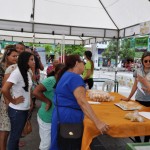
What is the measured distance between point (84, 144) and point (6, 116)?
3.49 feet

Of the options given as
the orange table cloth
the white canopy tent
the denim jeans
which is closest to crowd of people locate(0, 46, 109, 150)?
the denim jeans

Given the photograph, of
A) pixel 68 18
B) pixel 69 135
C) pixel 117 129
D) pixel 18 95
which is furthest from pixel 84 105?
pixel 68 18

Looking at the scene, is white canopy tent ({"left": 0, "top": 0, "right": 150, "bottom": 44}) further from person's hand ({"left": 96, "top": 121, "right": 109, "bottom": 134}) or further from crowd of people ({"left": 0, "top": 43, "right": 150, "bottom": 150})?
person's hand ({"left": 96, "top": 121, "right": 109, "bottom": 134})

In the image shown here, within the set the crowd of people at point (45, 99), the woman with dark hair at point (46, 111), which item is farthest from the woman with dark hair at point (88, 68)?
the woman with dark hair at point (46, 111)

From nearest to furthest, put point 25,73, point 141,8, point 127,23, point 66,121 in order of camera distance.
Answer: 1. point 66,121
2. point 25,73
3. point 141,8
4. point 127,23

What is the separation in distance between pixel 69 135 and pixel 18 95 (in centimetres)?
76

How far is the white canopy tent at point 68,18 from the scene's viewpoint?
22.7 feet

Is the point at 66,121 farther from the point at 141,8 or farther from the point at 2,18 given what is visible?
the point at 2,18

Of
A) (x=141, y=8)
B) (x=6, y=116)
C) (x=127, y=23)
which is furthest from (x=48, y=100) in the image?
(x=127, y=23)

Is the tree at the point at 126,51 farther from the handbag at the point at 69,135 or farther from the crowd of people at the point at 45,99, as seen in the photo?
the handbag at the point at 69,135

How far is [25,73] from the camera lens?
2.54 meters

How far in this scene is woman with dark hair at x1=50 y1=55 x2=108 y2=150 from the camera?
2023 millimetres

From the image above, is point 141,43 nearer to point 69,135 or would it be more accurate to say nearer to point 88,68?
point 88,68

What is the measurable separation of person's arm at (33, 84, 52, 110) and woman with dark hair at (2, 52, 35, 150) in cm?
9
